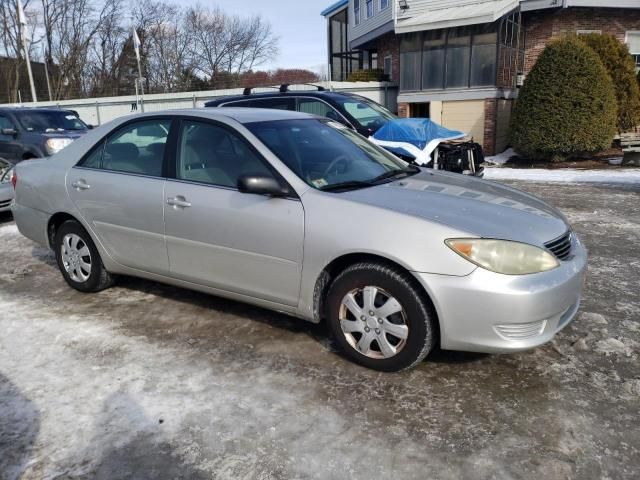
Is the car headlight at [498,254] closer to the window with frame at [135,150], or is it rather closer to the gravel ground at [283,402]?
the gravel ground at [283,402]

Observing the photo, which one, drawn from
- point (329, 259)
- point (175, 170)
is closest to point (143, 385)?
point (329, 259)

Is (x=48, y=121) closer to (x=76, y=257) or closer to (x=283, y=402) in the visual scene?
(x=76, y=257)

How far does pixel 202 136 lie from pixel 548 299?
99.7 inches

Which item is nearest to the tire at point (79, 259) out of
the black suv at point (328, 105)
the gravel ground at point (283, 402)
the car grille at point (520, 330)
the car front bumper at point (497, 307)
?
the gravel ground at point (283, 402)

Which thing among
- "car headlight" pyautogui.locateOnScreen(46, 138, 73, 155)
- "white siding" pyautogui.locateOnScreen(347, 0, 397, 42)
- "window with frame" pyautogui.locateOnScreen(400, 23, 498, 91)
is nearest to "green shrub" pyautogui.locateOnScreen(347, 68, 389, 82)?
"white siding" pyautogui.locateOnScreen(347, 0, 397, 42)

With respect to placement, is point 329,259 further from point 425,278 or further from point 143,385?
point 143,385

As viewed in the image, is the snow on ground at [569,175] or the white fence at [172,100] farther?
the white fence at [172,100]

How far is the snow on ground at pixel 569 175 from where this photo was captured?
10.6 metres

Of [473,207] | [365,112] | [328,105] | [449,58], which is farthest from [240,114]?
[449,58]

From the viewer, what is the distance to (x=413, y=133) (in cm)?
766

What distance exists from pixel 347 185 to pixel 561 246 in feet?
4.45

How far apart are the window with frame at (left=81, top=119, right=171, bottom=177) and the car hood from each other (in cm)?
159

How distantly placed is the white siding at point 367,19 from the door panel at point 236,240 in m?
18.4

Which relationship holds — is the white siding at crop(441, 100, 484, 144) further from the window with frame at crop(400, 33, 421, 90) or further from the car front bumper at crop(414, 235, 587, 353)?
the car front bumper at crop(414, 235, 587, 353)
